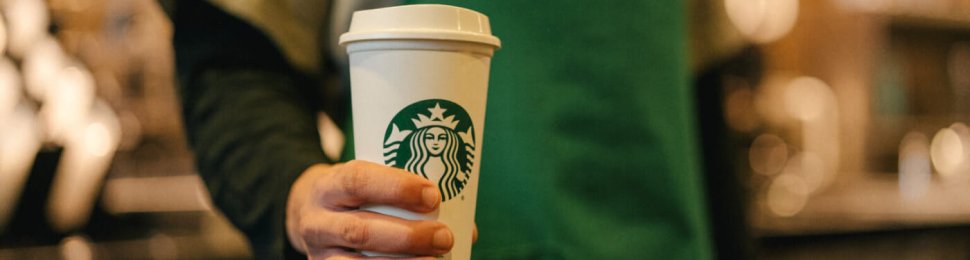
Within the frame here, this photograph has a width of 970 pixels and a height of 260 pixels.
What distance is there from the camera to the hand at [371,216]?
0.45 m

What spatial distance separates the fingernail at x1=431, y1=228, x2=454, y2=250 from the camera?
1.53ft

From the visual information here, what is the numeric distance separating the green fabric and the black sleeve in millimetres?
156

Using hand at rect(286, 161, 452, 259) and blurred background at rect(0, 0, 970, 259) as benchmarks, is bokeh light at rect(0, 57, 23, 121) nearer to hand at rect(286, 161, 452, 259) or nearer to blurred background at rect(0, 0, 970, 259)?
blurred background at rect(0, 0, 970, 259)

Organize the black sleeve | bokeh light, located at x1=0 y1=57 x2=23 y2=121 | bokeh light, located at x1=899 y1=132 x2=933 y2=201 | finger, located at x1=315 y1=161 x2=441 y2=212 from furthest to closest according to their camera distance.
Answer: bokeh light, located at x1=899 y1=132 x2=933 y2=201 < bokeh light, located at x1=0 y1=57 x2=23 y2=121 < the black sleeve < finger, located at x1=315 y1=161 x2=441 y2=212

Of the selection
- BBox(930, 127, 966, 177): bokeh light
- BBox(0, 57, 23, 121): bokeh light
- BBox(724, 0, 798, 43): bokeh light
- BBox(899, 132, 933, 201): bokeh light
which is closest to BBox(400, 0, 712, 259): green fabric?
BBox(0, 57, 23, 121): bokeh light

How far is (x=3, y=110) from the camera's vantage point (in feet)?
5.26

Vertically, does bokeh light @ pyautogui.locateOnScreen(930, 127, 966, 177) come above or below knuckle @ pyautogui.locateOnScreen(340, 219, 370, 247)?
below

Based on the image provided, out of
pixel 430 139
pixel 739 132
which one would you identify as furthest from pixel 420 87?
pixel 739 132

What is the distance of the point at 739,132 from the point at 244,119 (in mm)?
2051

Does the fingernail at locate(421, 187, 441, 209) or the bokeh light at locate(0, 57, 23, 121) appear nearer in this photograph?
the fingernail at locate(421, 187, 441, 209)

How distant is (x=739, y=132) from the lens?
8.18 ft

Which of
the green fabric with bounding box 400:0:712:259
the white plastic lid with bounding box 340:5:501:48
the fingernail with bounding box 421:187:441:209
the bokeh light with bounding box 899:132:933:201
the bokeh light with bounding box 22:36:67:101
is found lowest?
the bokeh light with bounding box 899:132:933:201

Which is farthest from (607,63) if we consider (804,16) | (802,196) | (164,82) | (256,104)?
(804,16)

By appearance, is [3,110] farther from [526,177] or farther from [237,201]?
[526,177]
